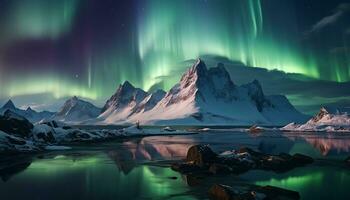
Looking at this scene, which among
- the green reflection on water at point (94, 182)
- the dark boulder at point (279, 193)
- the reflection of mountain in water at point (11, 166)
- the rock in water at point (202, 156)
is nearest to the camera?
the dark boulder at point (279, 193)

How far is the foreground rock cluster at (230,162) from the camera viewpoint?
4603 centimetres

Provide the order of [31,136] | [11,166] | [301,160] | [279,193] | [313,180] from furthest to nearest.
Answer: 1. [31,136]
2. [301,160]
3. [11,166]
4. [313,180]
5. [279,193]

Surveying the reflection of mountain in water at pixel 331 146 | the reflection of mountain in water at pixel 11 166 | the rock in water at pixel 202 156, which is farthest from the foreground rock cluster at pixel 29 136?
the reflection of mountain in water at pixel 331 146

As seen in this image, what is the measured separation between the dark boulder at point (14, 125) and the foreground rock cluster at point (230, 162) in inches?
1783

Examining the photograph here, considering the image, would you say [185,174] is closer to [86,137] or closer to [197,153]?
[197,153]

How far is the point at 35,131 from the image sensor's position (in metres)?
86.6

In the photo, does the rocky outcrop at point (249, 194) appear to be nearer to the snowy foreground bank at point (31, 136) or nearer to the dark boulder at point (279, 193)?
the dark boulder at point (279, 193)

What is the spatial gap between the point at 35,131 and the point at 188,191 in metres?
62.3

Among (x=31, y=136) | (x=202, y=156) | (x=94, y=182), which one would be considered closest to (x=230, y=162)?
(x=202, y=156)

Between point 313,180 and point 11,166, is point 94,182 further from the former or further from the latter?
point 313,180

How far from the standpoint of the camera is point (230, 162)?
49.1 meters

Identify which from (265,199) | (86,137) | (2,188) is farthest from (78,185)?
(86,137)

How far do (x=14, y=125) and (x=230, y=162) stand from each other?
53.6m

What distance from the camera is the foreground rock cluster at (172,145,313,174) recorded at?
46.0 metres
